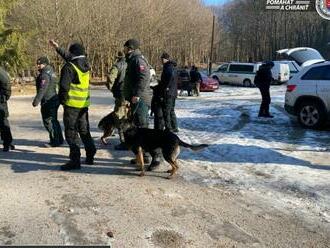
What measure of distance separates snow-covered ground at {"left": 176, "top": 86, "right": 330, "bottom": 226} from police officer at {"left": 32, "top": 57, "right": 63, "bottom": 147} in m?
2.58

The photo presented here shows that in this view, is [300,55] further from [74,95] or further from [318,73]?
[74,95]

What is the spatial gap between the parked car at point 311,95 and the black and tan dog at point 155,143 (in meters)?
5.76

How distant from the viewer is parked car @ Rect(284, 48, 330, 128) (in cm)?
1188

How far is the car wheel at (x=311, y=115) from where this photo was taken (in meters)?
11.9

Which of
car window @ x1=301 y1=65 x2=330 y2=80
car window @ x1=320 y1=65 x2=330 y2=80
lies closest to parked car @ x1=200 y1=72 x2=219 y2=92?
car window @ x1=301 y1=65 x2=330 y2=80

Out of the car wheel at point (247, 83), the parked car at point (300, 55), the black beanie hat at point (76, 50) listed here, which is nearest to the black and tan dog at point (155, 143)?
the black beanie hat at point (76, 50)

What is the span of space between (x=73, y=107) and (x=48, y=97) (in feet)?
6.72

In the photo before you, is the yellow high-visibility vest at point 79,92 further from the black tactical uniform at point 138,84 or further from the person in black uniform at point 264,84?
the person in black uniform at point 264,84

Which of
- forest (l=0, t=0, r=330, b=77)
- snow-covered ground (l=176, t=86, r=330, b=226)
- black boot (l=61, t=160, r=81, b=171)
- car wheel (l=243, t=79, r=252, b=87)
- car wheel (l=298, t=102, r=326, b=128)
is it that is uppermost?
forest (l=0, t=0, r=330, b=77)

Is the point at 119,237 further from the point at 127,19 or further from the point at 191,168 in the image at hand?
the point at 127,19

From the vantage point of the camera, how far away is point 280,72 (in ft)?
117

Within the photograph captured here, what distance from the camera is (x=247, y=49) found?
279 feet

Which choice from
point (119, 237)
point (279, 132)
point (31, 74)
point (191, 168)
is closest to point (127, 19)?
point (31, 74)

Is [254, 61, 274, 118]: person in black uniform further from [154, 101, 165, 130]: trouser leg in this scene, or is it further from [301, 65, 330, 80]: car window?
[154, 101, 165, 130]: trouser leg
